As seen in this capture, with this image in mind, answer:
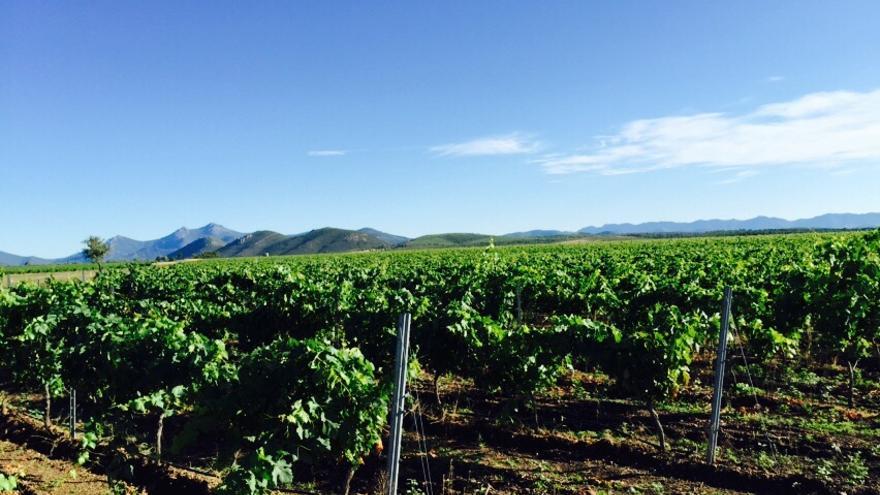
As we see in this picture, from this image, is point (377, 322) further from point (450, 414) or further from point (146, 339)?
point (146, 339)

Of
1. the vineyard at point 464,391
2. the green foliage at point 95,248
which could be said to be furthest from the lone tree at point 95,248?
the vineyard at point 464,391

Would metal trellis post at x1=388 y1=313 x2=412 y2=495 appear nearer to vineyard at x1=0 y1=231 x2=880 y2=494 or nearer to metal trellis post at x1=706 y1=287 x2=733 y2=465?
vineyard at x1=0 y1=231 x2=880 y2=494

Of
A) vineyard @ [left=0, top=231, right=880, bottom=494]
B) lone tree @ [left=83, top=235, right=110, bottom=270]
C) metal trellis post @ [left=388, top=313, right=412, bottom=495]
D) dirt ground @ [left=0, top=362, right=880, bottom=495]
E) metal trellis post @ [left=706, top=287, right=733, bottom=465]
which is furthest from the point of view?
lone tree @ [left=83, top=235, right=110, bottom=270]

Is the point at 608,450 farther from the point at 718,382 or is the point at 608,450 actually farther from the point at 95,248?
the point at 95,248

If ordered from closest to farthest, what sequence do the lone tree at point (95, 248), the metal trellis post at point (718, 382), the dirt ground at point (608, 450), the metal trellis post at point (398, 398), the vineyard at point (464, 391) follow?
the metal trellis post at point (398, 398) < the vineyard at point (464, 391) < the dirt ground at point (608, 450) < the metal trellis post at point (718, 382) < the lone tree at point (95, 248)

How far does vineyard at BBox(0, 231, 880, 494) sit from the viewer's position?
5484mm

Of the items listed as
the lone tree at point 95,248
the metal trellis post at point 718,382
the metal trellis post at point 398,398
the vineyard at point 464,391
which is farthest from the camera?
the lone tree at point 95,248

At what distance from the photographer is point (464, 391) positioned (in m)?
10.9

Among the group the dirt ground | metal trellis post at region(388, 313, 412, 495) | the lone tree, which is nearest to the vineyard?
the dirt ground

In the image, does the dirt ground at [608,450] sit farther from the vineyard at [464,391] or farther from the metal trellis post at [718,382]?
the metal trellis post at [718,382]

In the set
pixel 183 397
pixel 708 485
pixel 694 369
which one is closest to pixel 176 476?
pixel 183 397

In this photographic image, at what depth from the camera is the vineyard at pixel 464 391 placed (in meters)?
5.48

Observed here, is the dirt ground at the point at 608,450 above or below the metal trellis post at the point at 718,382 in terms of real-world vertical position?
below

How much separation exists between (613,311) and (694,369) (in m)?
2.27
